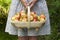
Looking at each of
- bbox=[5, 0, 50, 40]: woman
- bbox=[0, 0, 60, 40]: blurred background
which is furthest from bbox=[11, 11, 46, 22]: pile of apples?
bbox=[0, 0, 60, 40]: blurred background

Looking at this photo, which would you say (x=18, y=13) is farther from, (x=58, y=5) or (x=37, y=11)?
(x=58, y=5)

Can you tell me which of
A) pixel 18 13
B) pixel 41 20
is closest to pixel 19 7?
pixel 18 13

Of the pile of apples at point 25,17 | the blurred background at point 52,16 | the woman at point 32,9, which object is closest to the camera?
the pile of apples at point 25,17

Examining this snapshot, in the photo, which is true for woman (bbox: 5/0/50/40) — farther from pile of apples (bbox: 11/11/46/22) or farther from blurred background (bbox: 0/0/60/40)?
blurred background (bbox: 0/0/60/40)

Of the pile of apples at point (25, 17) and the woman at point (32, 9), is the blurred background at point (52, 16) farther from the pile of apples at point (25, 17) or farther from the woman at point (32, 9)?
the pile of apples at point (25, 17)

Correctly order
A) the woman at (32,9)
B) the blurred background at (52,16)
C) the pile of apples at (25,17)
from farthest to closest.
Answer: the blurred background at (52,16)
the woman at (32,9)
the pile of apples at (25,17)

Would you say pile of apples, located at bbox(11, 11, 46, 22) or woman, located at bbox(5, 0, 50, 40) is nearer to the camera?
pile of apples, located at bbox(11, 11, 46, 22)

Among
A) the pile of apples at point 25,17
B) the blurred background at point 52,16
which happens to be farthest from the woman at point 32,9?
the blurred background at point 52,16

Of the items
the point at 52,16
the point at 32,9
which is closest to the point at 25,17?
the point at 32,9

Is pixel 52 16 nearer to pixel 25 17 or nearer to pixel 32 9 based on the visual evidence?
pixel 32 9

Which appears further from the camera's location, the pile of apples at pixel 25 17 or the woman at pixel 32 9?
the woman at pixel 32 9

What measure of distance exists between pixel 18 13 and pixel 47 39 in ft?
6.08

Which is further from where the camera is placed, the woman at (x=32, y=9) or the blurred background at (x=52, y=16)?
the blurred background at (x=52, y=16)

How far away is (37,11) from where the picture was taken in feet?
14.8
